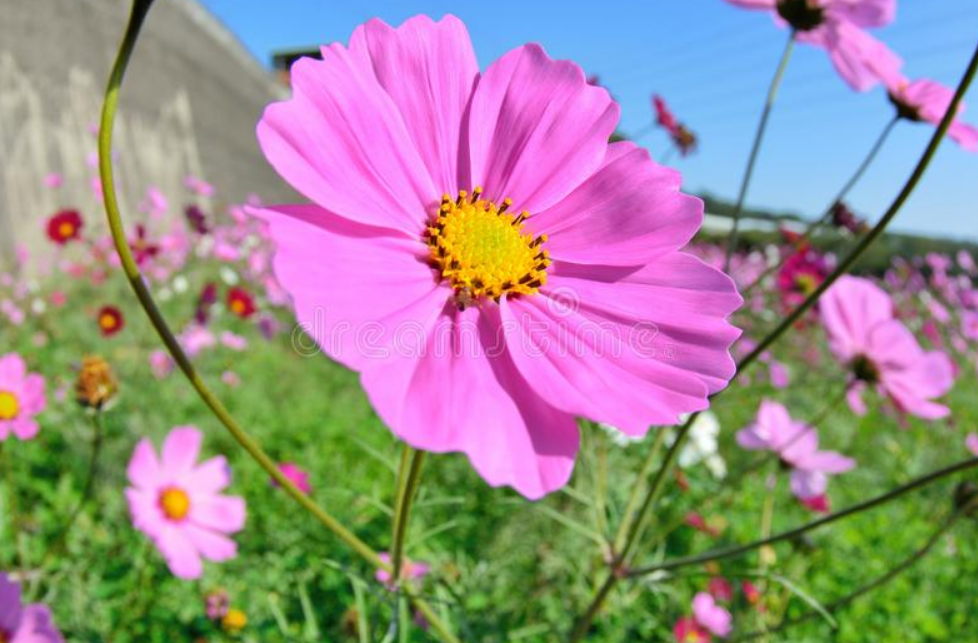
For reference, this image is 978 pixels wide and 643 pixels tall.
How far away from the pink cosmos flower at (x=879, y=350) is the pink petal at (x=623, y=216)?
0.66 meters

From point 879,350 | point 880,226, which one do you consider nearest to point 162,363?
point 879,350

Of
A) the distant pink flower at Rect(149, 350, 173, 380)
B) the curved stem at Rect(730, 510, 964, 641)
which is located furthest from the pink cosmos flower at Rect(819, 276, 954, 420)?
the distant pink flower at Rect(149, 350, 173, 380)

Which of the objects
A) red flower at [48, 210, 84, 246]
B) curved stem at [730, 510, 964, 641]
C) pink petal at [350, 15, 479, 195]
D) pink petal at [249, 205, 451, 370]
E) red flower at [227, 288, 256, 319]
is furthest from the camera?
red flower at [227, 288, 256, 319]

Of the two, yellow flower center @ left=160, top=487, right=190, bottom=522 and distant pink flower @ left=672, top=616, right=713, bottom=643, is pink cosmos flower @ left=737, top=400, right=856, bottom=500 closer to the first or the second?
distant pink flower @ left=672, top=616, right=713, bottom=643

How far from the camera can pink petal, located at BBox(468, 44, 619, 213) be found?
0.45 m

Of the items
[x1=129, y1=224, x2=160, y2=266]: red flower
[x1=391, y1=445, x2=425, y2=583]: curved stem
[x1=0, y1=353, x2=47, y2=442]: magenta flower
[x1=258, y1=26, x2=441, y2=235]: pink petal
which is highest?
[x1=258, y1=26, x2=441, y2=235]: pink petal

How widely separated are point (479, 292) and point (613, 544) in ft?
1.09

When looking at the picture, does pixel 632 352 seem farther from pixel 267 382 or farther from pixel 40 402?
pixel 267 382

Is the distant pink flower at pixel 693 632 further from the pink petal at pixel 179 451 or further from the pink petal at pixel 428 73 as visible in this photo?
the pink petal at pixel 428 73

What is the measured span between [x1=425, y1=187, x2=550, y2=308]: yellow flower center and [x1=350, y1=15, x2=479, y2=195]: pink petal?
0.12 ft

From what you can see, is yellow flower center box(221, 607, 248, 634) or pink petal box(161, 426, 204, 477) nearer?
yellow flower center box(221, 607, 248, 634)

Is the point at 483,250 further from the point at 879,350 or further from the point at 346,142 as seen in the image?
the point at 879,350

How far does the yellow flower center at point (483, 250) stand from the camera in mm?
453

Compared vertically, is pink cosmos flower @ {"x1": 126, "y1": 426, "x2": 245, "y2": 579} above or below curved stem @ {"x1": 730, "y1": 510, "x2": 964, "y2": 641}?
above
